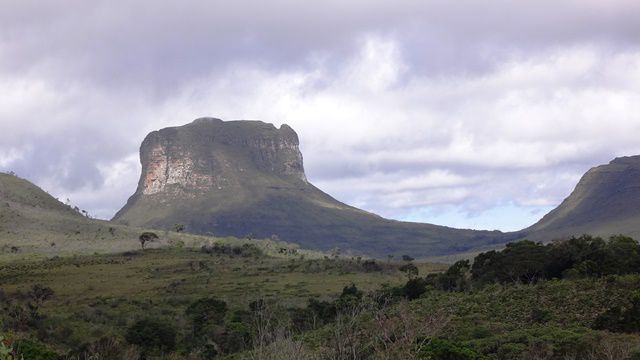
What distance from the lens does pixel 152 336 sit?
42.3 m

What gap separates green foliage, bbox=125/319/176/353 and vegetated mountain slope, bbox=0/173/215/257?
61.8 meters

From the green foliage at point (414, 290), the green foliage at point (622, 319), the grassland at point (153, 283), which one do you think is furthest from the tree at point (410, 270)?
the green foliage at point (622, 319)

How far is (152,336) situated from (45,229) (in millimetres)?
86357

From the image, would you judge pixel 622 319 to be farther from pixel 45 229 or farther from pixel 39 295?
pixel 45 229

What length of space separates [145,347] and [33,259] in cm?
→ 5874

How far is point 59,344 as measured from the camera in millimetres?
42125

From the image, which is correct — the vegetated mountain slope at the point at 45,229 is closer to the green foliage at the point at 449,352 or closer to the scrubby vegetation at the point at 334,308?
the scrubby vegetation at the point at 334,308

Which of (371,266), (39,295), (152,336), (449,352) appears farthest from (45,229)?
(449,352)

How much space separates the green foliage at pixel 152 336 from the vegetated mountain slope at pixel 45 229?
61758 millimetres

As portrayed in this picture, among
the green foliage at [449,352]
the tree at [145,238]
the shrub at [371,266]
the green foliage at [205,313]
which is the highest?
the tree at [145,238]

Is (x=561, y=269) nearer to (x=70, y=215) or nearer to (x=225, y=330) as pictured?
(x=225, y=330)

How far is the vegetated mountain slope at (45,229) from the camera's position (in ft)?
353

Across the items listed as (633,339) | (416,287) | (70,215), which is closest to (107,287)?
(416,287)

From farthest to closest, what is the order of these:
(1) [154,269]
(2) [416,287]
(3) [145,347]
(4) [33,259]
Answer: (4) [33,259]
(1) [154,269]
(2) [416,287]
(3) [145,347]
